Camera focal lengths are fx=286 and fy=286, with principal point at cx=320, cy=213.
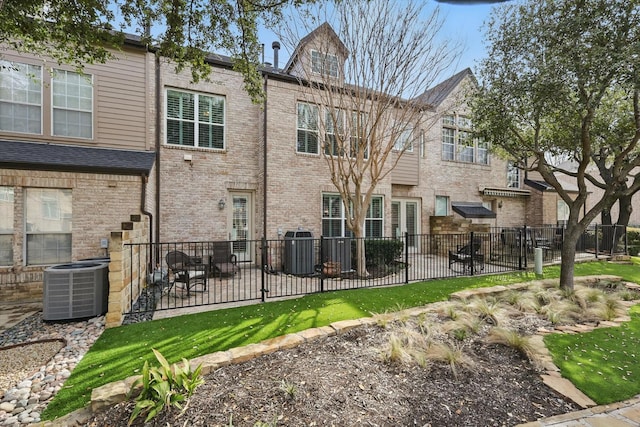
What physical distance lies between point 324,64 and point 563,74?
18.5 feet

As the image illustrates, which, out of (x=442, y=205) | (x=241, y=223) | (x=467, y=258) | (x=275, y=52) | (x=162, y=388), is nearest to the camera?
(x=162, y=388)

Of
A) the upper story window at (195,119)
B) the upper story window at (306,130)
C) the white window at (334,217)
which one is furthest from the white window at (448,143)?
the upper story window at (195,119)

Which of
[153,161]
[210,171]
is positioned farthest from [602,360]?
[153,161]

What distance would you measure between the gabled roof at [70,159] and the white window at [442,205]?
493 inches

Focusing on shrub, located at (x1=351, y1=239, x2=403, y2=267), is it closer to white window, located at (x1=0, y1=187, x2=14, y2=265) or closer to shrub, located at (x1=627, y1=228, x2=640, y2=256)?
white window, located at (x1=0, y1=187, x2=14, y2=265)

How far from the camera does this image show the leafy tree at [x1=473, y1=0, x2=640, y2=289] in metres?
5.39

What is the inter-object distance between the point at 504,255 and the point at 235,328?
1091cm

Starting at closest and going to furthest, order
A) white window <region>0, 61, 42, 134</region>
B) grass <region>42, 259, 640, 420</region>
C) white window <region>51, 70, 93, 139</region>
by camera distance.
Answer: grass <region>42, 259, 640, 420</region>
white window <region>0, 61, 42, 134</region>
white window <region>51, 70, 93, 139</region>

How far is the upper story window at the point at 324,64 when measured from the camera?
8188 millimetres

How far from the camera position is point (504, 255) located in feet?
37.0

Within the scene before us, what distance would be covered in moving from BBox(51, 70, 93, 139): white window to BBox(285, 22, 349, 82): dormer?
5929 mm

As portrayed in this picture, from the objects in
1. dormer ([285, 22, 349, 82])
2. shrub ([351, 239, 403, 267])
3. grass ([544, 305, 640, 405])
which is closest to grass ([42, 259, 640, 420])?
grass ([544, 305, 640, 405])

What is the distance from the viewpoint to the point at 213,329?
4.57 meters

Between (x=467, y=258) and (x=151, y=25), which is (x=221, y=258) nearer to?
(x=151, y=25)
